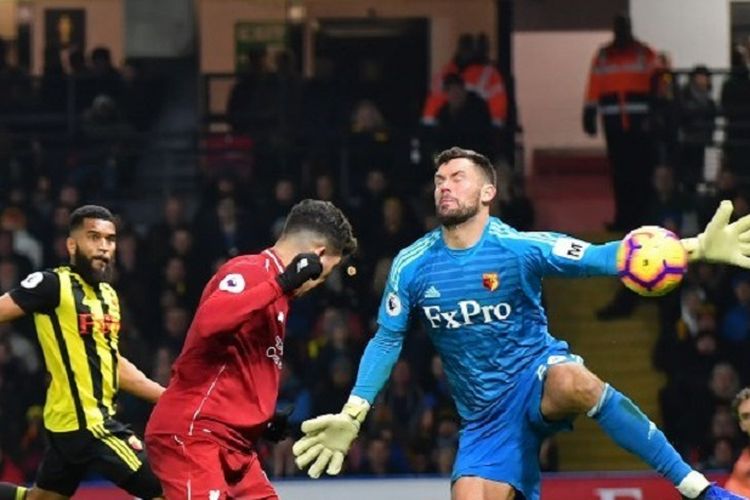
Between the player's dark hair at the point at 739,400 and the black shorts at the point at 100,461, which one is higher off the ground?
the player's dark hair at the point at 739,400

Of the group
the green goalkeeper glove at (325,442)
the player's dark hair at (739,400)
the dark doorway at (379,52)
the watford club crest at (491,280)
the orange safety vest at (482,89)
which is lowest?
the player's dark hair at (739,400)

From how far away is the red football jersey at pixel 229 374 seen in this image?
838 cm

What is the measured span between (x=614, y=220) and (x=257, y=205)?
9.95 feet

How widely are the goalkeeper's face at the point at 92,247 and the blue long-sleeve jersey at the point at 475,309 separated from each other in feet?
5.35

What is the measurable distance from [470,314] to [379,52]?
1087cm

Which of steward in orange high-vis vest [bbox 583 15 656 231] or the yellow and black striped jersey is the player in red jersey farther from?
steward in orange high-vis vest [bbox 583 15 656 231]

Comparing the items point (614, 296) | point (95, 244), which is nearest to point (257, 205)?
point (614, 296)

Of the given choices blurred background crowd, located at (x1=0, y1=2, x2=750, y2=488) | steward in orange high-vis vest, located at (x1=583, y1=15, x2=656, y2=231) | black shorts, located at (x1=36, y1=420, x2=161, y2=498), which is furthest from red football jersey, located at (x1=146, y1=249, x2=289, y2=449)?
steward in orange high-vis vest, located at (x1=583, y1=15, x2=656, y2=231)

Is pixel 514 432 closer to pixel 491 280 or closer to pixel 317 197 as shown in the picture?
pixel 491 280

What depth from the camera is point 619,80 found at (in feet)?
55.1

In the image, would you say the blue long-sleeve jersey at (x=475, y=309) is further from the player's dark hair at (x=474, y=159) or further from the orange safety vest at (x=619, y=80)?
the orange safety vest at (x=619, y=80)

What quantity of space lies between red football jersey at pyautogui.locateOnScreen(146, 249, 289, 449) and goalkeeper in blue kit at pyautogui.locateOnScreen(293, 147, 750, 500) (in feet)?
0.95

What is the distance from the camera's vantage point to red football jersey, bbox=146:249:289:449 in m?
8.38

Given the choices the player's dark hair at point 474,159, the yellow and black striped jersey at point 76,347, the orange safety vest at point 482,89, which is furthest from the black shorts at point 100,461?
the orange safety vest at point 482,89
